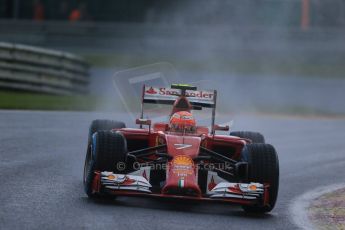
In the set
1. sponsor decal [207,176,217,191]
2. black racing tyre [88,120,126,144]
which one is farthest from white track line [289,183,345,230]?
black racing tyre [88,120,126,144]

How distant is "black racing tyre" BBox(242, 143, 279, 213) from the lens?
10.1 metres

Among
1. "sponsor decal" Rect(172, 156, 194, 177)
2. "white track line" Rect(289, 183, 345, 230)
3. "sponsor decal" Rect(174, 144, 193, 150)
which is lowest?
"white track line" Rect(289, 183, 345, 230)

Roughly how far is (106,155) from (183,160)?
78 cm

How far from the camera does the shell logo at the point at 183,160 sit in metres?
10.1

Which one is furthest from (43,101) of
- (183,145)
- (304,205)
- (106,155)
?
(106,155)

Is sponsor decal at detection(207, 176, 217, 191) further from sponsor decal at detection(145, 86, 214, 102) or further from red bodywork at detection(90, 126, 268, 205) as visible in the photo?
sponsor decal at detection(145, 86, 214, 102)

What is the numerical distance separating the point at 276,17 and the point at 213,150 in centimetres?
1938

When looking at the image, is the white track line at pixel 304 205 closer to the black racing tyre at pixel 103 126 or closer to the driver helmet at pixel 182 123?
the driver helmet at pixel 182 123

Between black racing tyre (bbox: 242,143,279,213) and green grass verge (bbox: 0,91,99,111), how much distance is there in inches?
406

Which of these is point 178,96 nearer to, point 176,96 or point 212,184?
point 176,96

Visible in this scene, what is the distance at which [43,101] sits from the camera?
21.6 meters

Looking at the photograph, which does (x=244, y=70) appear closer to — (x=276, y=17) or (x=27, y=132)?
(x=276, y=17)

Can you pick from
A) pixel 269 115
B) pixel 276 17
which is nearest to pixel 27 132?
pixel 269 115

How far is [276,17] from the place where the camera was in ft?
99.5
